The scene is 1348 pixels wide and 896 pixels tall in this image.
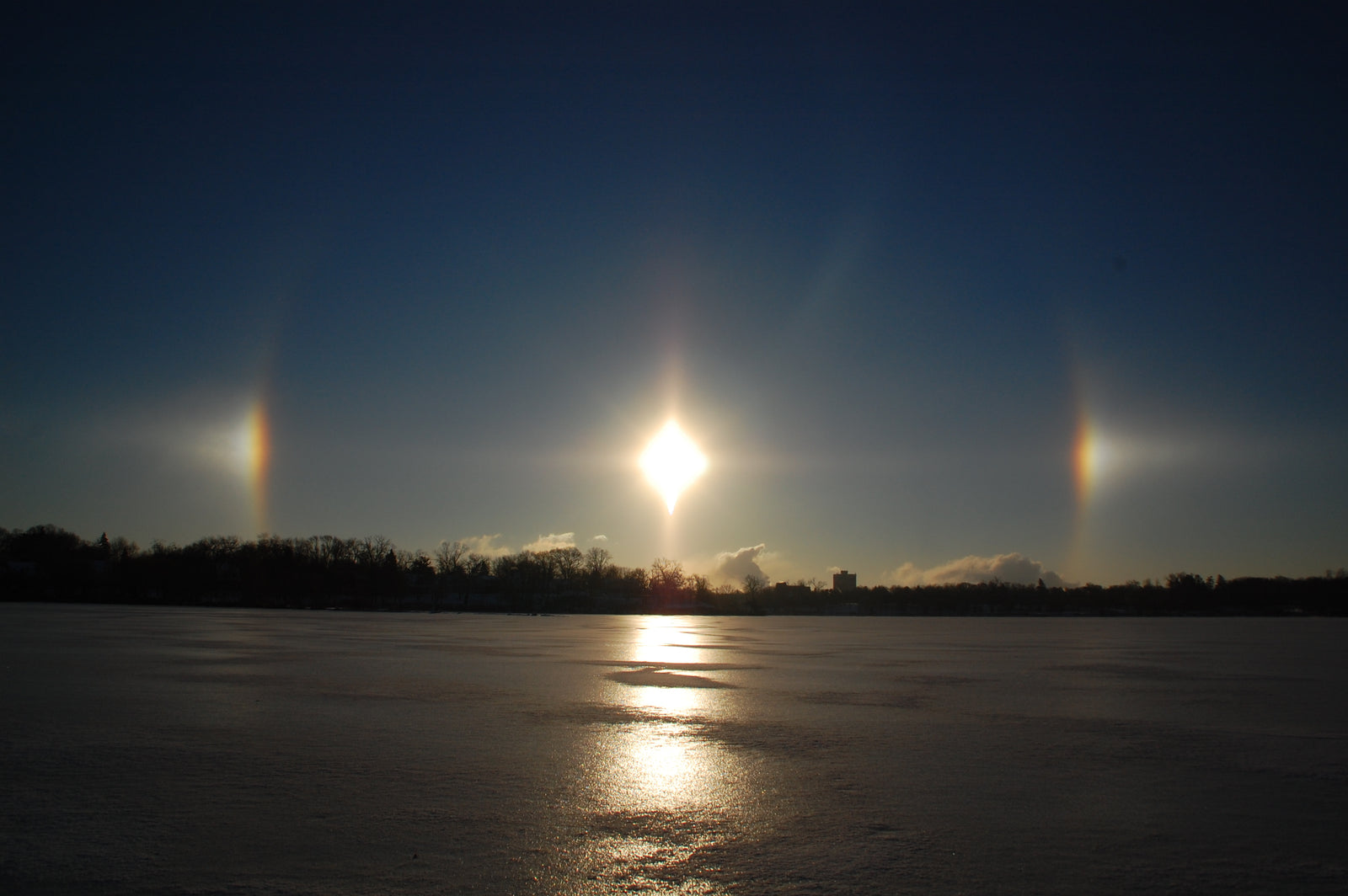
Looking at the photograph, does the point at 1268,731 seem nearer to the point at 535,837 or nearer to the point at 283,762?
the point at 535,837

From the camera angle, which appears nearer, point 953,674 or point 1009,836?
point 1009,836

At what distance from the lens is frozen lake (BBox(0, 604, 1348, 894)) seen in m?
7.40

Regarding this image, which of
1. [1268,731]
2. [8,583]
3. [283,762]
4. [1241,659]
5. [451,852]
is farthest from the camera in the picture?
[8,583]

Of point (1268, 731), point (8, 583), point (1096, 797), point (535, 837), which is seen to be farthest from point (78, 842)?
point (8, 583)

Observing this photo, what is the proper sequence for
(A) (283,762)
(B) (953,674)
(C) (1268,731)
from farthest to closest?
(B) (953,674)
(C) (1268,731)
(A) (283,762)

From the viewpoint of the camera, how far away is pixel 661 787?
10.6 metres

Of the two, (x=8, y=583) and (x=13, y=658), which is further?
(x=8, y=583)

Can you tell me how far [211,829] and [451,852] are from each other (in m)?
2.53

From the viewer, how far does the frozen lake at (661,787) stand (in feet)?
24.3

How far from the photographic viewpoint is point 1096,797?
405 inches

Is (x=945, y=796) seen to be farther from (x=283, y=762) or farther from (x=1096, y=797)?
(x=283, y=762)

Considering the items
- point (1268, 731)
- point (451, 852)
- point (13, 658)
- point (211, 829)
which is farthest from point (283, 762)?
point (13, 658)

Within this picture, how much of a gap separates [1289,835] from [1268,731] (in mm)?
8087

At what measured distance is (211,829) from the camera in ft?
28.0
